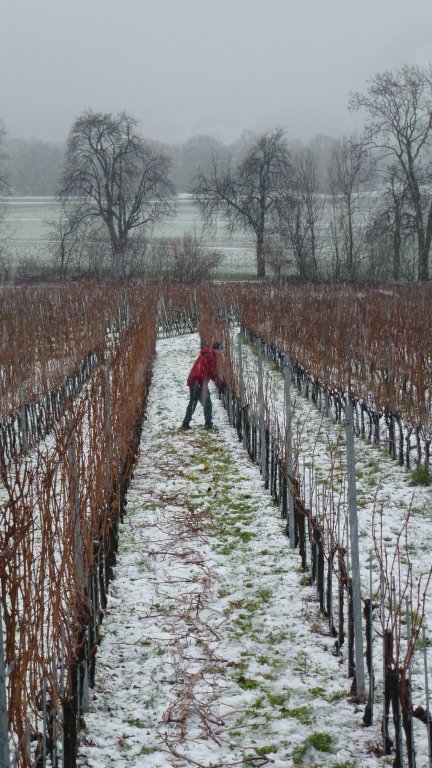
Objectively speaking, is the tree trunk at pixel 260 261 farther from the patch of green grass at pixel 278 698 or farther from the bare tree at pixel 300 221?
the patch of green grass at pixel 278 698

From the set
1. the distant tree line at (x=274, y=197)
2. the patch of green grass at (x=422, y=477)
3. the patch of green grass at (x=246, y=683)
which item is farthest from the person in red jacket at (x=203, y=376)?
the distant tree line at (x=274, y=197)

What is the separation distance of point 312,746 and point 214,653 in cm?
93

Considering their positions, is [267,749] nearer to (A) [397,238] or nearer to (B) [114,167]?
(A) [397,238]

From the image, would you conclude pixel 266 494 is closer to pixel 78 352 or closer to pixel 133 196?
pixel 78 352

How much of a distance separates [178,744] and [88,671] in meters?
0.70

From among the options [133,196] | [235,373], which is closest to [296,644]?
[235,373]

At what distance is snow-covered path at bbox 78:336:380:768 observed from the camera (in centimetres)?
324

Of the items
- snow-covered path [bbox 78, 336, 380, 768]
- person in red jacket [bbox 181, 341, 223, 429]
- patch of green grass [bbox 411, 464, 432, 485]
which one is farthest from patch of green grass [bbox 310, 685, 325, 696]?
person in red jacket [bbox 181, 341, 223, 429]

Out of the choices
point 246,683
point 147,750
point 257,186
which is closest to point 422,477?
point 246,683

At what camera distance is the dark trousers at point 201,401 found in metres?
9.10

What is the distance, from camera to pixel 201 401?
9.16m

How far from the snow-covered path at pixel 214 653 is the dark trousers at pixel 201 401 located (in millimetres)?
2469

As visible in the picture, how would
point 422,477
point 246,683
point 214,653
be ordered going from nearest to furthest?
point 246,683 → point 214,653 → point 422,477

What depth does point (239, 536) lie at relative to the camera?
5.72 metres
